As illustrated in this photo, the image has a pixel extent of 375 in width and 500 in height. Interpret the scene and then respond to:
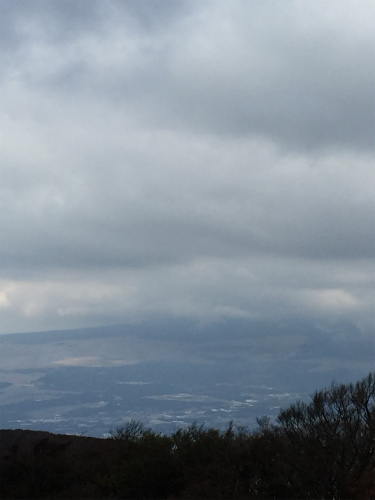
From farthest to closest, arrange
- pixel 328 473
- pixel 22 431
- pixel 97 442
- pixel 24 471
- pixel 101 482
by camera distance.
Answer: pixel 22 431 < pixel 97 442 < pixel 24 471 < pixel 101 482 < pixel 328 473

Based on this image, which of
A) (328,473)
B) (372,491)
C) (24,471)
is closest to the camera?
(328,473)

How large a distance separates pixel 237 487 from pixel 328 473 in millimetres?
4511

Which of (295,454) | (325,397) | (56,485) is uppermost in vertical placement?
(325,397)

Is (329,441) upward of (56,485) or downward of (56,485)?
upward

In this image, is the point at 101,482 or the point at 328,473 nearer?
the point at 328,473

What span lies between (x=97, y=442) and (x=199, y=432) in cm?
900

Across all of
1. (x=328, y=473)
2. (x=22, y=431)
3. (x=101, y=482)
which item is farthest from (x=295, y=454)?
(x=22, y=431)

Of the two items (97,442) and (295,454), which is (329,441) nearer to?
(295,454)

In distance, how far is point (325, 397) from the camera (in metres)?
33.2

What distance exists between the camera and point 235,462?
30031mm

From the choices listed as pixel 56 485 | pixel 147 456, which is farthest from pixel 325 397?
pixel 56 485

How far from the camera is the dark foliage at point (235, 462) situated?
28.1 m

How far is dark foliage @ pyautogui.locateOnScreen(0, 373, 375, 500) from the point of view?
92.3 feet

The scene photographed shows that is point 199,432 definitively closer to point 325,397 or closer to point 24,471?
point 325,397
